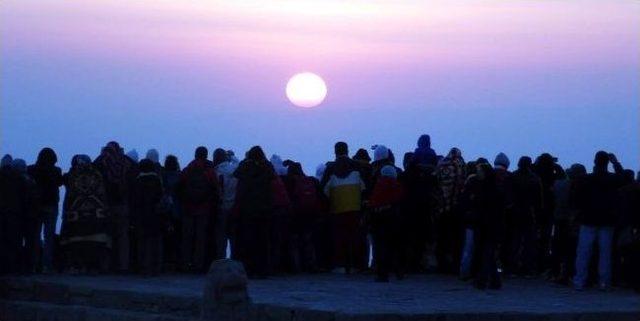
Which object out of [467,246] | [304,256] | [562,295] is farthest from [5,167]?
[562,295]

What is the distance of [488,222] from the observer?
73.1 feet

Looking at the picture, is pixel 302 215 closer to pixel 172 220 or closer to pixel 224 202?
pixel 224 202

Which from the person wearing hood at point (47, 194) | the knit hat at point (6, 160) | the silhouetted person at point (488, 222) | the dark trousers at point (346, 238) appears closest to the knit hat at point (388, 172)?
the silhouetted person at point (488, 222)

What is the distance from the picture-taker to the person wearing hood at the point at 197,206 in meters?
24.4

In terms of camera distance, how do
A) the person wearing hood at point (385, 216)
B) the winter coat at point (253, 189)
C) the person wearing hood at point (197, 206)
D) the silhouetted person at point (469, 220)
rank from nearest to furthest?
the silhouetted person at point (469, 220) → the person wearing hood at point (385, 216) → the winter coat at point (253, 189) → the person wearing hood at point (197, 206)

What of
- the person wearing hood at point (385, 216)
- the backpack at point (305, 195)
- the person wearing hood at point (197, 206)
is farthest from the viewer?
the backpack at point (305, 195)

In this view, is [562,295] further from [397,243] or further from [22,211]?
[22,211]

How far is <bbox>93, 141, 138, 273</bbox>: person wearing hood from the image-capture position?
24453 mm

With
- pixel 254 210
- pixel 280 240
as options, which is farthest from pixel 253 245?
pixel 280 240

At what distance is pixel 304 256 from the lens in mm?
25734

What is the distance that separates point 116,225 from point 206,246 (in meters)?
1.53

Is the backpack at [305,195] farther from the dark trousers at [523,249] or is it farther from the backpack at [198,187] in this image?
the dark trousers at [523,249]

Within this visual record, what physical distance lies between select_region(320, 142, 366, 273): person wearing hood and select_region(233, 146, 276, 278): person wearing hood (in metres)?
1.52

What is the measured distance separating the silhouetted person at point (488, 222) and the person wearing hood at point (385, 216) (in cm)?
142
